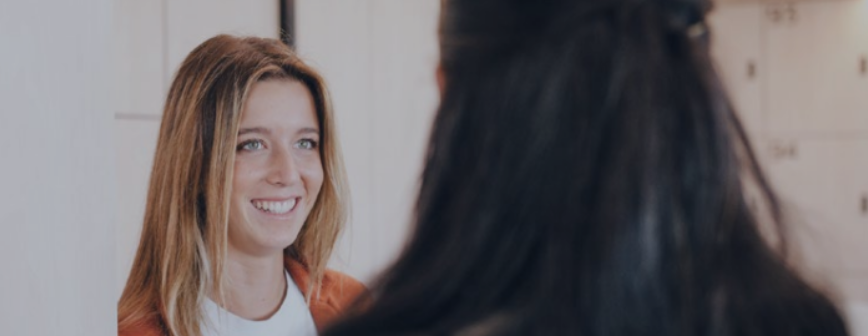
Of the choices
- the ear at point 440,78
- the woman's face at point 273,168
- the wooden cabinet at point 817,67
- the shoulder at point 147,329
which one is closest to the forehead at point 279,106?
Answer: the woman's face at point 273,168

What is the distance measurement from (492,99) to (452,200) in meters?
0.07

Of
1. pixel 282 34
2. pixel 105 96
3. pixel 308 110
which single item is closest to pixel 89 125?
pixel 105 96

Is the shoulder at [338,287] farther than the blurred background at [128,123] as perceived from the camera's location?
Yes

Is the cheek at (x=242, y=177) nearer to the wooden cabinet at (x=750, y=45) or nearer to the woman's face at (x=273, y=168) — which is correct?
the woman's face at (x=273, y=168)

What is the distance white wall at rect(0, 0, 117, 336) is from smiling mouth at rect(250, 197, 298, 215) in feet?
0.59

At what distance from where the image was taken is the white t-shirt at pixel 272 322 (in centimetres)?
140

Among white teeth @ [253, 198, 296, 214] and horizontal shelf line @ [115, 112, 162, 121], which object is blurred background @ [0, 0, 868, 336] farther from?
white teeth @ [253, 198, 296, 214]

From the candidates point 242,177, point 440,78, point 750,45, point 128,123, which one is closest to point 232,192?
point 242,177

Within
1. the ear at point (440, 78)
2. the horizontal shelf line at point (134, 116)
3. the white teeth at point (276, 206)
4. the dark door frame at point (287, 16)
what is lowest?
the white teeth at point (276, 206)

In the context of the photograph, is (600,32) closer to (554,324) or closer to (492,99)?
(492,99)

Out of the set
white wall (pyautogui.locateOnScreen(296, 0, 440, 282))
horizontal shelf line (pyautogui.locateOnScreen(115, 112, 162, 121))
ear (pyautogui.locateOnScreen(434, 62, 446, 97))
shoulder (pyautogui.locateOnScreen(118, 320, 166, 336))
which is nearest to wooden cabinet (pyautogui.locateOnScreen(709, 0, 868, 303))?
white wall (pyautogui.locateOnScreen(296, 0, 440, 282))

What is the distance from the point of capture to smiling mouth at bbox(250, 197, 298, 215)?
140 cm

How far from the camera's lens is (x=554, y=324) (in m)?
0.66

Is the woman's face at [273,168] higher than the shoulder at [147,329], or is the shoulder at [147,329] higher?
the woman's face at [273,168]
